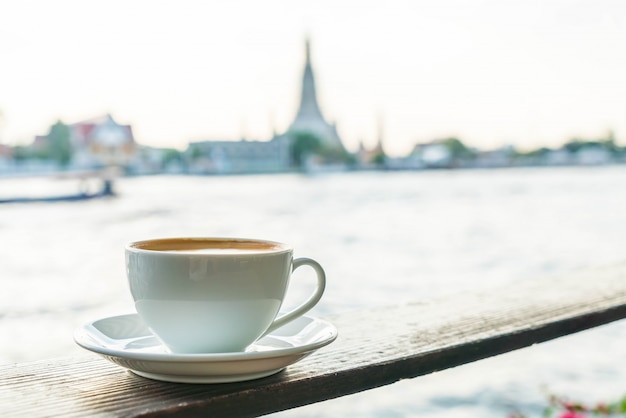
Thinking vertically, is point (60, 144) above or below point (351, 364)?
above

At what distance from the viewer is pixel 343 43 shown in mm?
47812

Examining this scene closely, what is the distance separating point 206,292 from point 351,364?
0.32 ft

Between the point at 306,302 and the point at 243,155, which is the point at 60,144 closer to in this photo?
the point at 243,155

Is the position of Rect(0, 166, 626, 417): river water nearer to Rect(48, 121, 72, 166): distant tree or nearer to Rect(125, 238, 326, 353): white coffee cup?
Rect(125, 238, 326, 353): white coffee cup

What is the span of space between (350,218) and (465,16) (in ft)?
34.7

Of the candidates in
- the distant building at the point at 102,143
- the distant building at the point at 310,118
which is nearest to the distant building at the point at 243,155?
the distant building at the point at 310,118

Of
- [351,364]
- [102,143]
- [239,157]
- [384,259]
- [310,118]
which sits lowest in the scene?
[384,259]

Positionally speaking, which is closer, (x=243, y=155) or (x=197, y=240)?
(x=197, y=240)

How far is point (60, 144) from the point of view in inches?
1344

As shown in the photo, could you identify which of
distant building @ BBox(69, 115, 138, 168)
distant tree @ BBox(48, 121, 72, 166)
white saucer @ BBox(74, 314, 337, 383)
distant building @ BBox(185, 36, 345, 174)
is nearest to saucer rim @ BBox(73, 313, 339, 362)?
white saucer @ BBox(74, 314, 337, 383)

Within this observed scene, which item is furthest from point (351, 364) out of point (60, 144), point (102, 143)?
point (102, 143)

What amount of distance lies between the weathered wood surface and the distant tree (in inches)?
1300

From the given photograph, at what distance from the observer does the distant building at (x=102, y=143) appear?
114 feet

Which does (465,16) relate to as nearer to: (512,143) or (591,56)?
(591,56)
